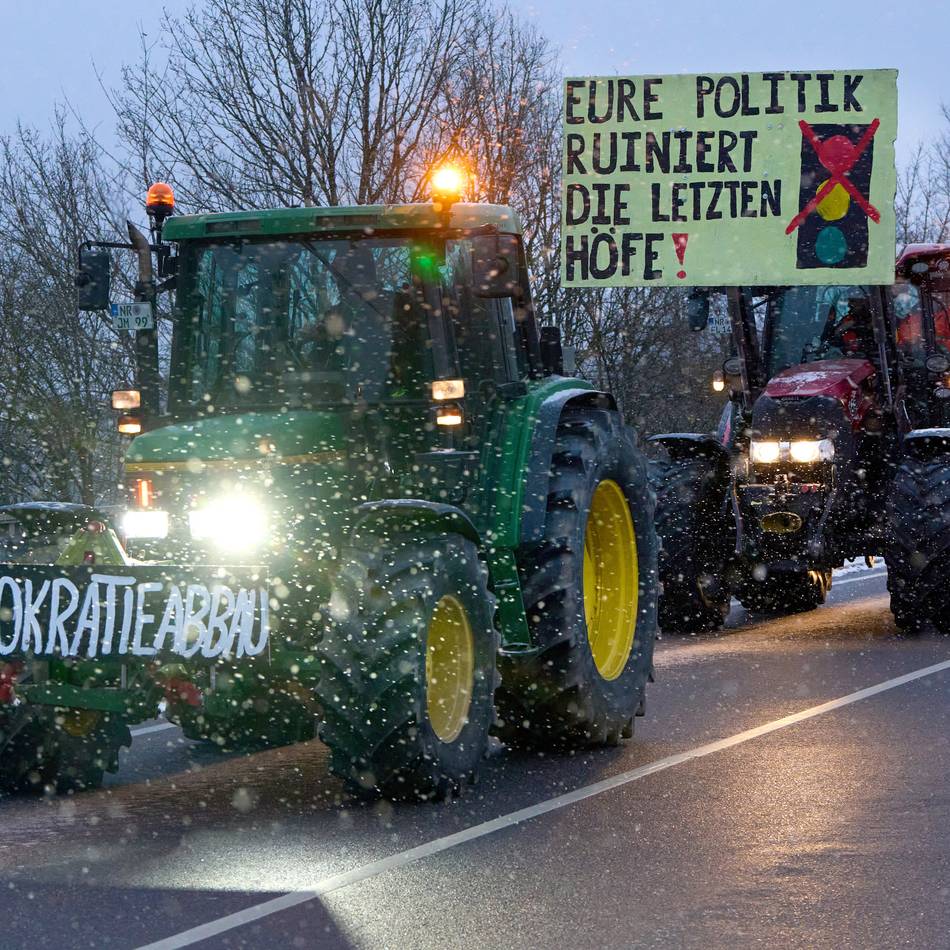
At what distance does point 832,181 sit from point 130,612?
1089 centimetres

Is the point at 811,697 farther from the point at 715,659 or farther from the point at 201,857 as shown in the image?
the point at 201,857

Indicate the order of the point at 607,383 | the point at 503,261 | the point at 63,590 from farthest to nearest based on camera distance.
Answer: the point at 607,383 → the point at 503,261 → the point at 63,590

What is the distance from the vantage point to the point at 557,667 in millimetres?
8734

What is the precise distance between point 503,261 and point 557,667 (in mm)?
1868

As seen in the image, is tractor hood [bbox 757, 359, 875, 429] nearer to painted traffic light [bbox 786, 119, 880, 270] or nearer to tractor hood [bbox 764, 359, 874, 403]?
tractor hood [bbox 764, 359, 874, 403]

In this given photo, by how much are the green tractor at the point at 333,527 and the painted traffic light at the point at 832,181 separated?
7214 mm

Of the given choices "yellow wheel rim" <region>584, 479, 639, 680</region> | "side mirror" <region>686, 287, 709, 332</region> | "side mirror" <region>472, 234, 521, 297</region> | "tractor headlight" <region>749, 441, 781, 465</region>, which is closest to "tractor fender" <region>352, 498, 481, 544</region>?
"side mirror" <region>472, 234, 521, 297</region>

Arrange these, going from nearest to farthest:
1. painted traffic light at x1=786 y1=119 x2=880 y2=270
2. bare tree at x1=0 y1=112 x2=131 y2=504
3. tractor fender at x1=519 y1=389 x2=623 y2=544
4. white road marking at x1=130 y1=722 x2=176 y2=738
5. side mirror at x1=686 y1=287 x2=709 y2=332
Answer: tractor fender at x1=519 y1=389 x2=623 y2=544
white road marking at x1=130 y1=722 x2=176 y2=738
side mirror at x1=686 y1=287 x2=709 y2=332
painted traffic light at x1=786 y1=119 x2=880 y2=270
bare tree at x1=0 y1=112 x2=131 y2=504

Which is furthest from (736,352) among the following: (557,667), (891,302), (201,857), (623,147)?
(201,857)

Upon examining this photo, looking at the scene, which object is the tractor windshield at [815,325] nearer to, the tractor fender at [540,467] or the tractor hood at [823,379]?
the tractor hood at [823,379]

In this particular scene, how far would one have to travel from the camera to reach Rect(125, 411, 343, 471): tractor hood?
807 centimetres

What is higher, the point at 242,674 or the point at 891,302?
the point at 891,302

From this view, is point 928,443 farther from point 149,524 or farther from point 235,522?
point 149,524

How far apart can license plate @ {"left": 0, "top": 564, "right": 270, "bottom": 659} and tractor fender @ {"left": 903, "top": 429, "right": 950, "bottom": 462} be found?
318 inches
